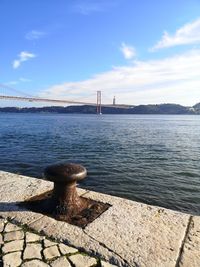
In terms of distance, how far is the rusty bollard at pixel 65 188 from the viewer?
3.62m

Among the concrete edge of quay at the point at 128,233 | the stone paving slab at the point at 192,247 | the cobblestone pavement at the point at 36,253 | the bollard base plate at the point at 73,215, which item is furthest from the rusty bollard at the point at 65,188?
the stone paving slab at the point at 192,247

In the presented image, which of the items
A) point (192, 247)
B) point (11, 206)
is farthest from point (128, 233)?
point (11, 206)

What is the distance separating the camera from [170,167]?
1247 centimetres

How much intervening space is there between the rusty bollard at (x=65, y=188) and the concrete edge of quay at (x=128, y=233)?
26 centimetres

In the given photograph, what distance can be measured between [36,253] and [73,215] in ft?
2.97

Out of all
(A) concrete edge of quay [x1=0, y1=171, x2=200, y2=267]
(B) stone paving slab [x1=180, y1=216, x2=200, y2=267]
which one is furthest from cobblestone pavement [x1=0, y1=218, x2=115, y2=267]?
(B) stone paving slab [x1=180, y1=216, x2=200, y2=267]

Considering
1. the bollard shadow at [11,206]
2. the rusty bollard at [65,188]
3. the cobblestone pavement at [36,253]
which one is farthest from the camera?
the bollard shadow at [11,206]

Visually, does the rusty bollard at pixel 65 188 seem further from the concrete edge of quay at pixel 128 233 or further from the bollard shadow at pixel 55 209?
the concrete edge of quay at pixel 128 233

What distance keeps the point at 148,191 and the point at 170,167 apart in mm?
4028

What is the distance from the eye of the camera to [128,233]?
314 centimetres

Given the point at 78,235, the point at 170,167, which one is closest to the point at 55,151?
the point at 170,167

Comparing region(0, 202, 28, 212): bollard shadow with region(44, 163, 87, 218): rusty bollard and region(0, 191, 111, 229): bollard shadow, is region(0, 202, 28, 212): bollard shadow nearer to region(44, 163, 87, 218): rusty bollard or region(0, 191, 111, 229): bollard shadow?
region(0, 191, 111, 229): bollard shadow

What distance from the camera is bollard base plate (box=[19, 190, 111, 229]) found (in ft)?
11.4

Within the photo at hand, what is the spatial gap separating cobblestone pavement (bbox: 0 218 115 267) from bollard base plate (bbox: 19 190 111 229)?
19.3 inches
